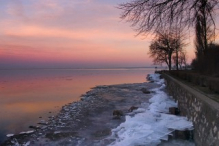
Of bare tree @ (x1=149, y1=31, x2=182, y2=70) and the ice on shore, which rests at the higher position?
bare tree @ (x1=149, y1=31, x2=182, y2=70)

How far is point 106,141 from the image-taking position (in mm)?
8961

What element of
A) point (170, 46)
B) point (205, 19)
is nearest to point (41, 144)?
point (205, 19)

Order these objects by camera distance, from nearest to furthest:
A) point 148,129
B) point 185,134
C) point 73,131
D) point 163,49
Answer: point 185,134 → point 148,129 → point 73,131 → point 163,49

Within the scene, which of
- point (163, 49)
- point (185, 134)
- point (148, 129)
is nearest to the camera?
point (185, 134)

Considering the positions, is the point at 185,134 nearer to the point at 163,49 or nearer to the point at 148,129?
the point at 148,129

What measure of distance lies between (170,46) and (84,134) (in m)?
44.1

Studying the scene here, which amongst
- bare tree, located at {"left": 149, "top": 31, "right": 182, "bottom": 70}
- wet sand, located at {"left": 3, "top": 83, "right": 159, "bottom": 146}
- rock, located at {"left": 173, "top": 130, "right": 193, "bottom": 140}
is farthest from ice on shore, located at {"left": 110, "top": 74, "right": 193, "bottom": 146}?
bare tree, located at {"left": 149, "top": 31, "right": 182, "bottom": 70}

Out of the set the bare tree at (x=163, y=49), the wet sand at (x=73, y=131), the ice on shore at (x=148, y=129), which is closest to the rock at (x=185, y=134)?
the ice on shore at (x=148, y=129)

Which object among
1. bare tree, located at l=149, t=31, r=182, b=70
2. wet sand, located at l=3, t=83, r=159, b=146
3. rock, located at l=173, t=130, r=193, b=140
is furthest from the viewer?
bare tree, located at l=149, t=31, r=182, b=70

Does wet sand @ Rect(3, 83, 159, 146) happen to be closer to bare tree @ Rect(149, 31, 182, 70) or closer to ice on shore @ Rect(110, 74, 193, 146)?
ice on shore @ Rect(110, 74, 193, 146)

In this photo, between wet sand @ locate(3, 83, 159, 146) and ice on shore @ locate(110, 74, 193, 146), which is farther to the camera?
wet sand @ locate(3, 83, 159, 146)

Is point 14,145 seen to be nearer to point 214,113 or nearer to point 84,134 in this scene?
point 84,134

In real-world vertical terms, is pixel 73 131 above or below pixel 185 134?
below

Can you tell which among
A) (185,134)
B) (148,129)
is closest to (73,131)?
(148,129)
